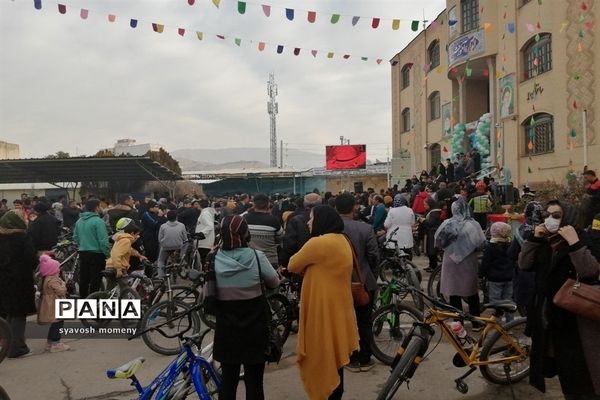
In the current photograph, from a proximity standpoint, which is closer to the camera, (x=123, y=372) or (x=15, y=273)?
(x=123, y=372)

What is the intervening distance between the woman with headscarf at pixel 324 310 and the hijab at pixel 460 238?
2.70 meters

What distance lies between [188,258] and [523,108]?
14.0 m

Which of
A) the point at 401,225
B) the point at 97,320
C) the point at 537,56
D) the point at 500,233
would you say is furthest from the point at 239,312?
the point at 537,56

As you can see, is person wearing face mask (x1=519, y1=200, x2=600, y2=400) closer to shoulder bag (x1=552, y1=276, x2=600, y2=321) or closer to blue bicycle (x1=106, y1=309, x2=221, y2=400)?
shoulder bag (x1=552, y1=276, x2=600, y2=321)

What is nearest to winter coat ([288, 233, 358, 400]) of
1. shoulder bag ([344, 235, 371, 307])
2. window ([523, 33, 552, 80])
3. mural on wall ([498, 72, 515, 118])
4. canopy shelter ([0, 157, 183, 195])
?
shoulder bag ([344, 235, 371, 307])

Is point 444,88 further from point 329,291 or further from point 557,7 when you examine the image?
point 329,291

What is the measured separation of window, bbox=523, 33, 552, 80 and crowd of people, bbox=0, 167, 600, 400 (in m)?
9.79

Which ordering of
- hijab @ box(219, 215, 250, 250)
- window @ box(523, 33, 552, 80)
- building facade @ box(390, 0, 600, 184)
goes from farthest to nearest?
window @ box(523, 33, 552, 80) → building facade @ box(390, 0, 600, 184) → hijab @ box(219, 215, 250, 250)

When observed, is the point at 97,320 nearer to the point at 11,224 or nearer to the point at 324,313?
the point at 11,224

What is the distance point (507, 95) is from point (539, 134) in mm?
2281

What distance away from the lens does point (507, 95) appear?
1984 cm

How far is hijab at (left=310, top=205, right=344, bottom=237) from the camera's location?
4.13m

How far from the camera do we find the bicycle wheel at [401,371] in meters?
4.15

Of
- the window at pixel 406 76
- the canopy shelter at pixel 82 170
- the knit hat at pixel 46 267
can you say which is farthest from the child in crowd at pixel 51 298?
the window at pixel 406 76
